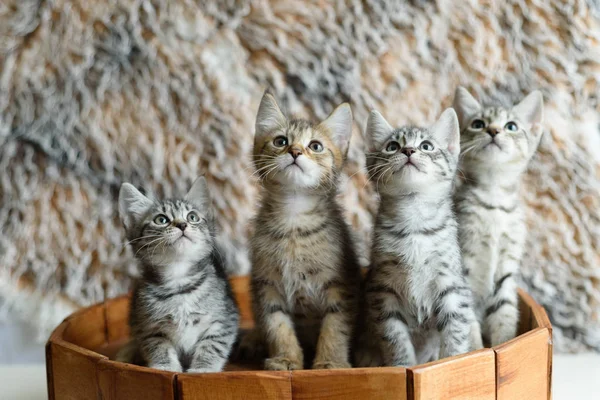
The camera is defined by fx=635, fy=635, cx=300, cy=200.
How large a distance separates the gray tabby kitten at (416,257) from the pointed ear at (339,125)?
0.08 meters

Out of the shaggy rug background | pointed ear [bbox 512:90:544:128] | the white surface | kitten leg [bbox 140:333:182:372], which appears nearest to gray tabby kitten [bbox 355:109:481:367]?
pointed ear [bbox 512:90:544:128]

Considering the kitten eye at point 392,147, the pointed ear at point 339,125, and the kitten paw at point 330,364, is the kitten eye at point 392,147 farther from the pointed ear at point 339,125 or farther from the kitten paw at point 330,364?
the kitten paw at point 330,364

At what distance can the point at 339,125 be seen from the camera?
1.17 metres

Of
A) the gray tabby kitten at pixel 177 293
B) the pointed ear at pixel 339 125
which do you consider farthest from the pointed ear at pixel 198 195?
the pointed ear at pixel 339 125

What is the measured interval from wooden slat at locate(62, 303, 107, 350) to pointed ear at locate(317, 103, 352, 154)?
2.04ft

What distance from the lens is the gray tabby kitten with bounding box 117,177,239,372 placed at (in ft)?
3.59

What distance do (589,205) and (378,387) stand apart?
3.45ft

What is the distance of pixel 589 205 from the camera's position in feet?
5.45

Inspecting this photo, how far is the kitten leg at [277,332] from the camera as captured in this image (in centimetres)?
107

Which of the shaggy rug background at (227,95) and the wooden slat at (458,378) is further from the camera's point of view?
the shaggy rug background at (227,95)

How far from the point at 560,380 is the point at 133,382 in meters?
1.02

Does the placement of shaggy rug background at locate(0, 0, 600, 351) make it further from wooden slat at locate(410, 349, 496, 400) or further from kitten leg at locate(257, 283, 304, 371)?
wooden slat at locate(410, 349, 496, 400)

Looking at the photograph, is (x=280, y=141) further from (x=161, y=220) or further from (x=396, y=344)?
(x=396, y=344)

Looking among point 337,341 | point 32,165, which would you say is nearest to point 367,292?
point 337,341
